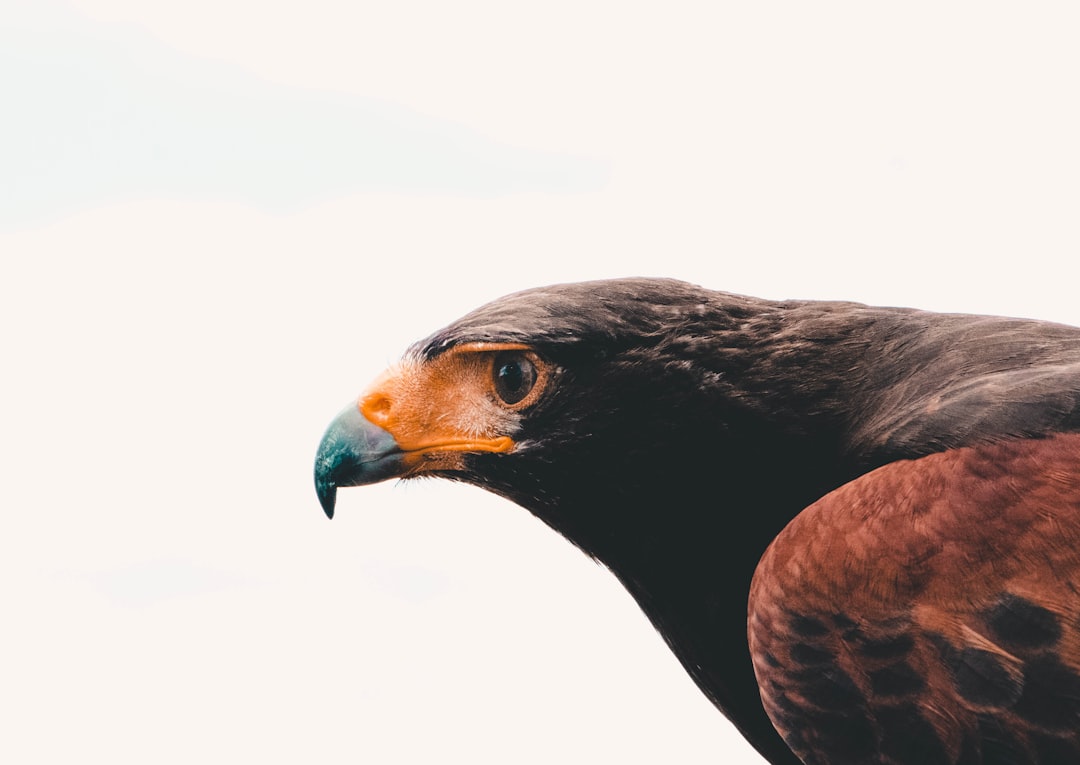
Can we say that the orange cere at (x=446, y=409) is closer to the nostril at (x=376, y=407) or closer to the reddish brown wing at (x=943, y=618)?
the nostril at (x=376, y=407)

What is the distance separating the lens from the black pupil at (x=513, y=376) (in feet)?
13.4

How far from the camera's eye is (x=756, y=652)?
3.36 m

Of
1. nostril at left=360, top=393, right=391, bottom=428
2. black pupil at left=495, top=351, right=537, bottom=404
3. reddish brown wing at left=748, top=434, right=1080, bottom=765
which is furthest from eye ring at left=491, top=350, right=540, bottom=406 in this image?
reddish brown wing at left=748, top=434, right=1080, bottom=765

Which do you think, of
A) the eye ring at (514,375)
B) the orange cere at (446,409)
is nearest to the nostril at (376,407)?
the orange cere at (446,409)

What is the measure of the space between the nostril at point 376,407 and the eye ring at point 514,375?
38 cm

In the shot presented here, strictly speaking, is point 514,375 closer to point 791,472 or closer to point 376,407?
point 376,407

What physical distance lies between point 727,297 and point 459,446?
102cm

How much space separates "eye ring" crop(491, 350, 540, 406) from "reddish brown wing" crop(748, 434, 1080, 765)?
3.82 feet

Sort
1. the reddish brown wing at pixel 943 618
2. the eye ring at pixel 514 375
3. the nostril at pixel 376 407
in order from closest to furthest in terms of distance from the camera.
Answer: the reddish brown wing at pixel 943 618
the eye ring at pixel 514 375
the nostril at pixel 376 407

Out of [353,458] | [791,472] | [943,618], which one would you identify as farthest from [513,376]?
[943,618]

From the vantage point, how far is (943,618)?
3.04 metres

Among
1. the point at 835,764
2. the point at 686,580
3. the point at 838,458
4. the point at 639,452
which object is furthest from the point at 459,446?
the point at 835,764

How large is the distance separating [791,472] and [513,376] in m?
0.94

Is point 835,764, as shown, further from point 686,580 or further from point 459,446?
point 459,446
